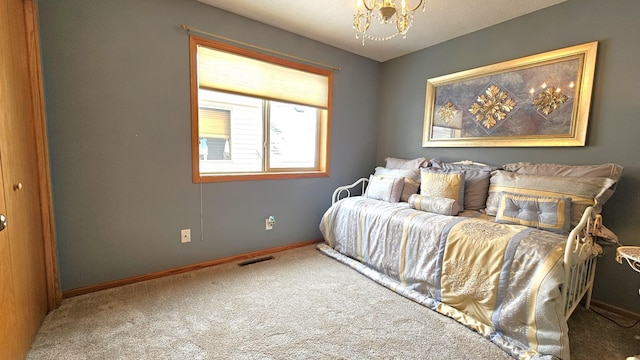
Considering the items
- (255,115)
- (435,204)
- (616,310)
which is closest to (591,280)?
(616,310)

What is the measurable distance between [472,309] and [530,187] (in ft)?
3.25

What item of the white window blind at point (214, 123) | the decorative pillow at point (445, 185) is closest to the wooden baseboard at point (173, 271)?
the white window blind at point (214, 123)

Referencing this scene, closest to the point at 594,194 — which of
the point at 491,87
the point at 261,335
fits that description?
the point at 491,87

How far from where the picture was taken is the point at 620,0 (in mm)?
1947

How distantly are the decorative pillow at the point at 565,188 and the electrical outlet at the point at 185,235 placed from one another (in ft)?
8.52

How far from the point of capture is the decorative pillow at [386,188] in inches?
111

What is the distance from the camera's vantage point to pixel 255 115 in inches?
113

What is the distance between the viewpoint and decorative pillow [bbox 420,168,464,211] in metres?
2.43

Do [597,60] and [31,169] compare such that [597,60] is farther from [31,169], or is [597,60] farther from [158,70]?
[31,169]

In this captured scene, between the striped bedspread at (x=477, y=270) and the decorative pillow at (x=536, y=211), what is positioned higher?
the decorative pillow at (x=536, y=211)

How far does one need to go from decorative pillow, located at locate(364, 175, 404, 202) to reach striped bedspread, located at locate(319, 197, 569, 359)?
0.21 m

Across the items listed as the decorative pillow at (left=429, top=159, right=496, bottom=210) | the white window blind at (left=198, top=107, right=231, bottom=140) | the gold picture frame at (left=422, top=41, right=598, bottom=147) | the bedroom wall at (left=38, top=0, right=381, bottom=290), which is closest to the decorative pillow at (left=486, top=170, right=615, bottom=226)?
the decorative pillow at (left=429, top=159, right=496, bottom=210)

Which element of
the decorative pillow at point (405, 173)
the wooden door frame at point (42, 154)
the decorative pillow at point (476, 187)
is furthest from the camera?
the decorative pillow at point (405, 173)

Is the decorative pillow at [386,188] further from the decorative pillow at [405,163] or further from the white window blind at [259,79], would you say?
the white window blind at [259,79]
